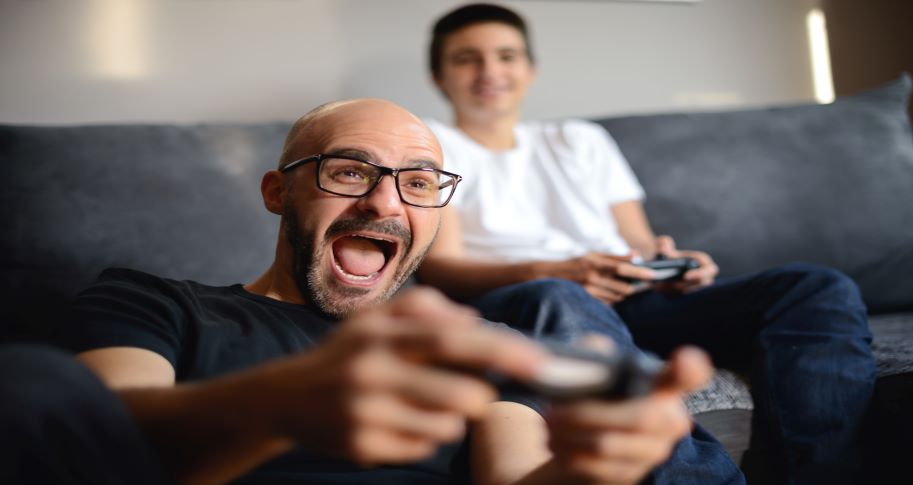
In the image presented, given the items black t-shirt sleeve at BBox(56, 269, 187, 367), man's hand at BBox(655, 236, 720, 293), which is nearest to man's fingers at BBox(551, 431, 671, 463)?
black t-shirt sleeve at BBox(56, 269, 187, 367)

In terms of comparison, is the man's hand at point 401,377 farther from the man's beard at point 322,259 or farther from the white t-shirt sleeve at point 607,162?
the white t-shirt sleeve at point 607,162

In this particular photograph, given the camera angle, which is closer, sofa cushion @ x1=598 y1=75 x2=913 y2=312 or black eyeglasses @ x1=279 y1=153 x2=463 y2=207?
black eyeglasses @ x1=279 y1=153 x2=463 y2=207

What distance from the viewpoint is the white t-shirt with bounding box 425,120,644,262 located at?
57.5 inches

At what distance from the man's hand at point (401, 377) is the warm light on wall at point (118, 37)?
159 centimetres

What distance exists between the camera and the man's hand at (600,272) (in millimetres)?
1195

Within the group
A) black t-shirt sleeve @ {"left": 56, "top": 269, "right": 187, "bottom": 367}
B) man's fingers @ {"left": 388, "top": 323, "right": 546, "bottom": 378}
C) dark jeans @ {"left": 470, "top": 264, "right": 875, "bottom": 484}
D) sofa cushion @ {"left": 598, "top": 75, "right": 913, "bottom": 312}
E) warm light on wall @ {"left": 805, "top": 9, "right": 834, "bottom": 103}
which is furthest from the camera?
warm light on wall @ {"left": 805, "top": 9, "right": 834, "bottom": 103}

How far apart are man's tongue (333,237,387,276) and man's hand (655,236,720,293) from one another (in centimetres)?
67

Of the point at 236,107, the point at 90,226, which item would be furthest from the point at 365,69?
the point at 90,226

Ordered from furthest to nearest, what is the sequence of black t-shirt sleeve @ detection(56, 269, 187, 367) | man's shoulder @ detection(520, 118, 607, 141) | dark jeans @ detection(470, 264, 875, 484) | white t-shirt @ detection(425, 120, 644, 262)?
1. man's shoulder @ detection(520, 118, 607, 141)
2. white t-shirt @ detection(425, 120, 644, 262)
3. dark jeans @ detection(470, 264, 875, 484)
4. black t-shirt sleeve @ detection(56, 269, 187, 367)

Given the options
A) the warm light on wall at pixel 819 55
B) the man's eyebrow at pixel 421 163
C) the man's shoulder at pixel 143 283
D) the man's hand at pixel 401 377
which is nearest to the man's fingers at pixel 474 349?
the man's hand at pixel 401 377

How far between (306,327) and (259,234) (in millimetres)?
539

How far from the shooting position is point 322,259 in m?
0.86

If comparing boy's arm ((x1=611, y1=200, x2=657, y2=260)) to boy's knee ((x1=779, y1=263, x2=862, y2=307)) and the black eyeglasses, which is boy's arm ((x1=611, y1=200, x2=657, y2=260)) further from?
the black eyeglasses

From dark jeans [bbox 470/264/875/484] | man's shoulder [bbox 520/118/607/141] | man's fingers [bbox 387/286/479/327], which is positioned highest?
man's fingers [bbox 387/286/479/327]
